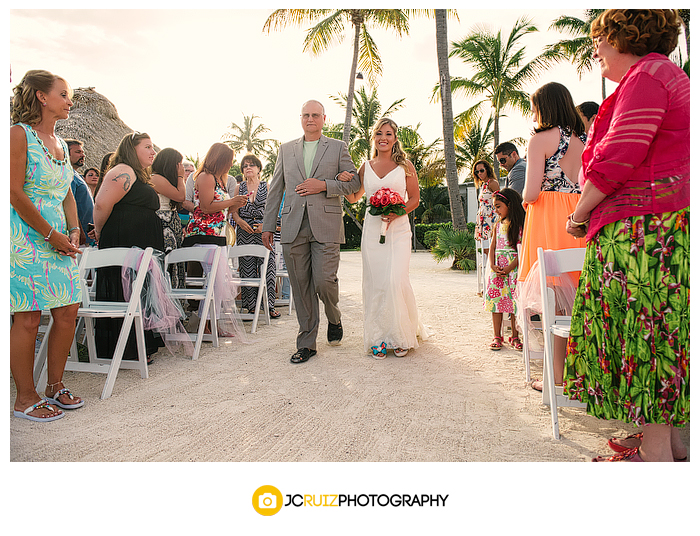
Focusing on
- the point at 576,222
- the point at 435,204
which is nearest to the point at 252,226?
the point at 576,222

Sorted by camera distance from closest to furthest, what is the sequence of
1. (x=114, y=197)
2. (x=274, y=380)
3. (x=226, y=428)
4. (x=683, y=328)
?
(x=683, y=328) < (x=226, y=428) < (x=274, y=380) < (x=114, y=197)

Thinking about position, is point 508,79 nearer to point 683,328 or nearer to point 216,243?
point 216,243

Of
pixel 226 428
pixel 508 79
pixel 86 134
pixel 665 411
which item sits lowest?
pixel 226 428

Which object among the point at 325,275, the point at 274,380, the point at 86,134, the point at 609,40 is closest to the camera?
the point at 609,40

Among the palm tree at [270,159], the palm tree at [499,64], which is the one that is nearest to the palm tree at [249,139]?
the palm tree at [270,159]

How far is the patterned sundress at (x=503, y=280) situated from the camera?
14.5 ft

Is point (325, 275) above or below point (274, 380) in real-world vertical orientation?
above

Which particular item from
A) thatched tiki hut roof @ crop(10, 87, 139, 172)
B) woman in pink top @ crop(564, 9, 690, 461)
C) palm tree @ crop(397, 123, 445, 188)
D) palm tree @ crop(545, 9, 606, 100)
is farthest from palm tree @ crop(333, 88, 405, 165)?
woman in pink top @ crop(564, 9, 690, 461)

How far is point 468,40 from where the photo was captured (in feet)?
81.1

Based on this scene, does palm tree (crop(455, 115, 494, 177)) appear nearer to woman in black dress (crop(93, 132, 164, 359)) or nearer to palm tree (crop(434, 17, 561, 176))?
palm tree (crop(434, 17, 561, 176))

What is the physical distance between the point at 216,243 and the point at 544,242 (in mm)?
3791

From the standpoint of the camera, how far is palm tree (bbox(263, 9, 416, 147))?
55.4ft

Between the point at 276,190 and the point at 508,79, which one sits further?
the point at 508,79

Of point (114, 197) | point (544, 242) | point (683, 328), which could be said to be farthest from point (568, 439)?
point (114, 197)
